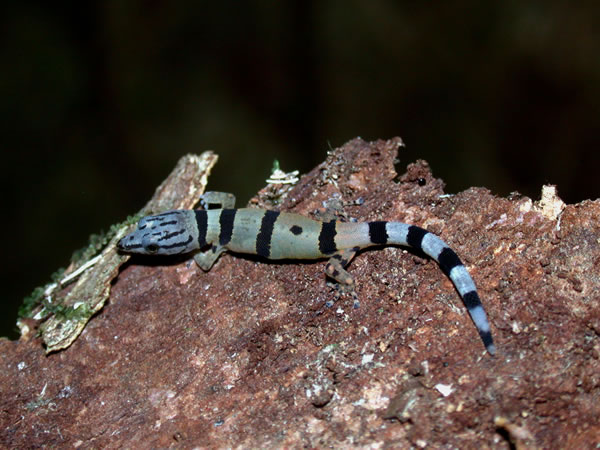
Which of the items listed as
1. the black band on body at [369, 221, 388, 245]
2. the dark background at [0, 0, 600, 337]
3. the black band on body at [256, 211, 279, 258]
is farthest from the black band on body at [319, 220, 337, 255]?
the dark background at [0, 0, 600, 337]

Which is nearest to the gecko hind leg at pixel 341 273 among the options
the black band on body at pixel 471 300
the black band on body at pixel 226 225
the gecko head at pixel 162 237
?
the black band on body at pixel 471 300

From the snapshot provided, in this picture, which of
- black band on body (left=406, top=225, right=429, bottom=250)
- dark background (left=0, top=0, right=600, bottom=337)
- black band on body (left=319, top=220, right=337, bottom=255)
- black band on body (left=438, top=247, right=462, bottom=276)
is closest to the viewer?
black band on body (left=438, top=247, right=462, bottom=276)

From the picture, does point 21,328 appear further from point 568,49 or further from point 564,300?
point 568,49

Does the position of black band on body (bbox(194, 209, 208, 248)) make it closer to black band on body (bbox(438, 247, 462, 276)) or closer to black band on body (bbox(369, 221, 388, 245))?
black band on body (bbox(369, 221, 388, 245))

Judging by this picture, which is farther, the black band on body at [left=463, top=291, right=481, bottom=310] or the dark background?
the dark background

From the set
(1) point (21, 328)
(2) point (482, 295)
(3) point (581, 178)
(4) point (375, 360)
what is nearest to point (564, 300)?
(2) point (482, 295)

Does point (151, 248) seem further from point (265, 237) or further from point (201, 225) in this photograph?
point (265, 237)

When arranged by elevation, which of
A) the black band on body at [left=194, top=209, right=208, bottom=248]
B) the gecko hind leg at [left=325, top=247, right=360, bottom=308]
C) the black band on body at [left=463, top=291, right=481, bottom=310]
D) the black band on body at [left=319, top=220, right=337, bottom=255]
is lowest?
the black band on body at [left=463, top=291, right=481, bottom=310]

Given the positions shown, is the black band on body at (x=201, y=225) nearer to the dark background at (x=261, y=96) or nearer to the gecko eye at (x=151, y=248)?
the gecko eye at (x=151, y=248)

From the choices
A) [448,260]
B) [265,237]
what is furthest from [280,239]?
[448,260]
